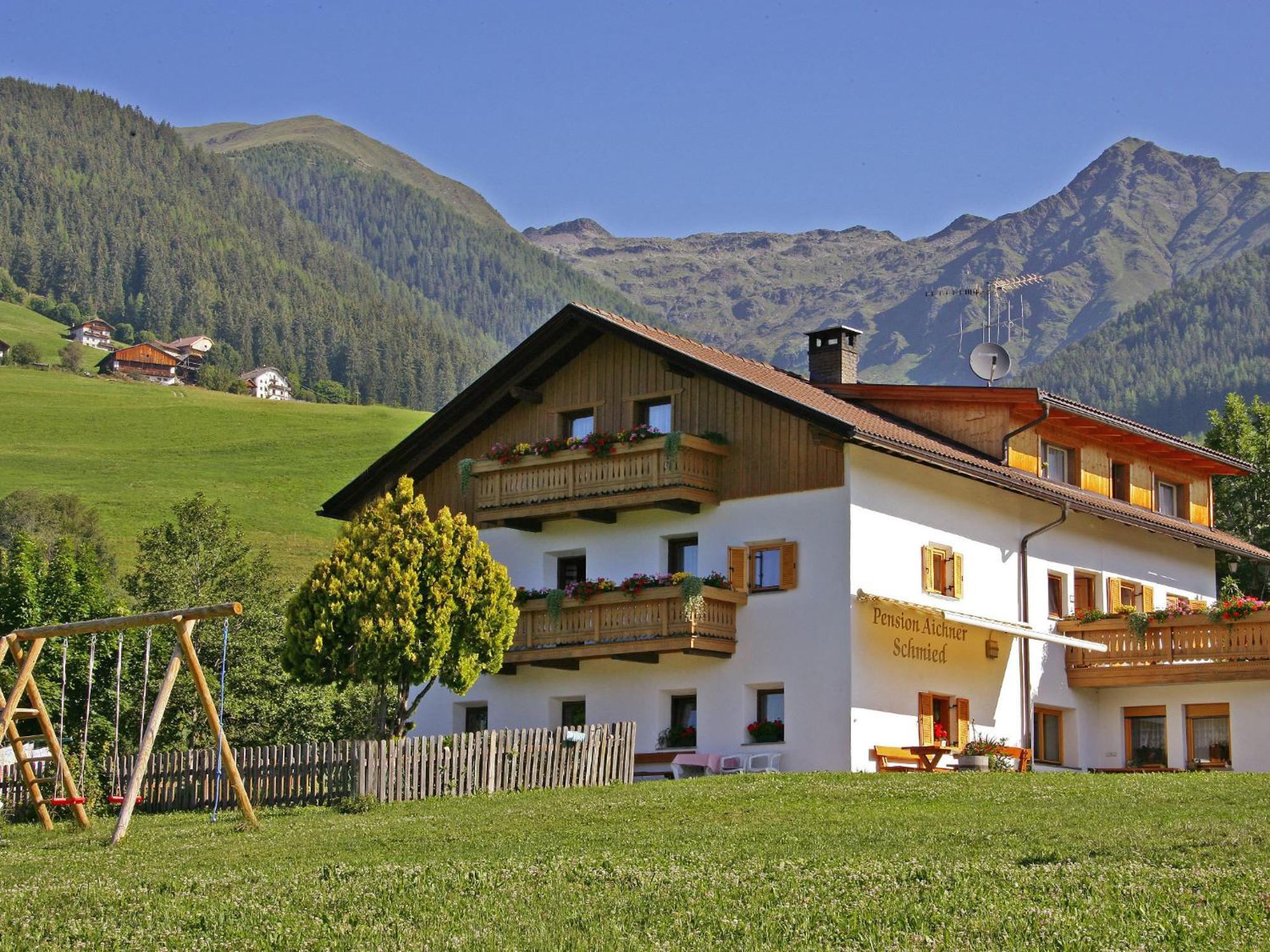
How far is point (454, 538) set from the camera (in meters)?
29.6

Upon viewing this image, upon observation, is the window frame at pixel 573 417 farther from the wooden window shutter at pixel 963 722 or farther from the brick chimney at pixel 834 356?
the wooden window shutter at pixel 963 722

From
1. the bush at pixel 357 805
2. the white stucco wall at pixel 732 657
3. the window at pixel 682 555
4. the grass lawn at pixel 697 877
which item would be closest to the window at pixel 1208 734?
the white stucco wall at pixel 732 657

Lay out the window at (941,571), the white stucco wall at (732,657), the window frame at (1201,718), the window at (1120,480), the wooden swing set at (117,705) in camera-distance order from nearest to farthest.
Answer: the wooden swing set at (117,705) < the white stucco wall at (732,657) < the window at (941,571) < the window frame at (1201,718) < the window at (1120,480)

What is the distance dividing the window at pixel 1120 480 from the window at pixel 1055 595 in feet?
15.2

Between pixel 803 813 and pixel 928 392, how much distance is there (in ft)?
57.1

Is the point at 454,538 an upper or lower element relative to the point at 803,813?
upper

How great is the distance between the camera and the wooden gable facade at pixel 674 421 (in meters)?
31.8

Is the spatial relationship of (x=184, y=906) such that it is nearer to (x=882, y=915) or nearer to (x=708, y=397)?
(x=882, y=915)

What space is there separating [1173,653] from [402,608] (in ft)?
50.1

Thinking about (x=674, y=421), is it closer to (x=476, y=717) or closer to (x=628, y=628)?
(x=628, y=628)

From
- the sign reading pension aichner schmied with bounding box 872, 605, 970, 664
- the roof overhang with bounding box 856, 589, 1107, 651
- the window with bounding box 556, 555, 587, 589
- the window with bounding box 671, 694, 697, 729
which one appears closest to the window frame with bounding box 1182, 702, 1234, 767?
the roof overhang with bounding box 856, 589, 1107, 651

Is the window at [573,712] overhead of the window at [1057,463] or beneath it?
beneath

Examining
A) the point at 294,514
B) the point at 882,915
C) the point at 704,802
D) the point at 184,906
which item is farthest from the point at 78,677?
the point at 294,514

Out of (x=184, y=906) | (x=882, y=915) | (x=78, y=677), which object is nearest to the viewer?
(x=882, y=915)
